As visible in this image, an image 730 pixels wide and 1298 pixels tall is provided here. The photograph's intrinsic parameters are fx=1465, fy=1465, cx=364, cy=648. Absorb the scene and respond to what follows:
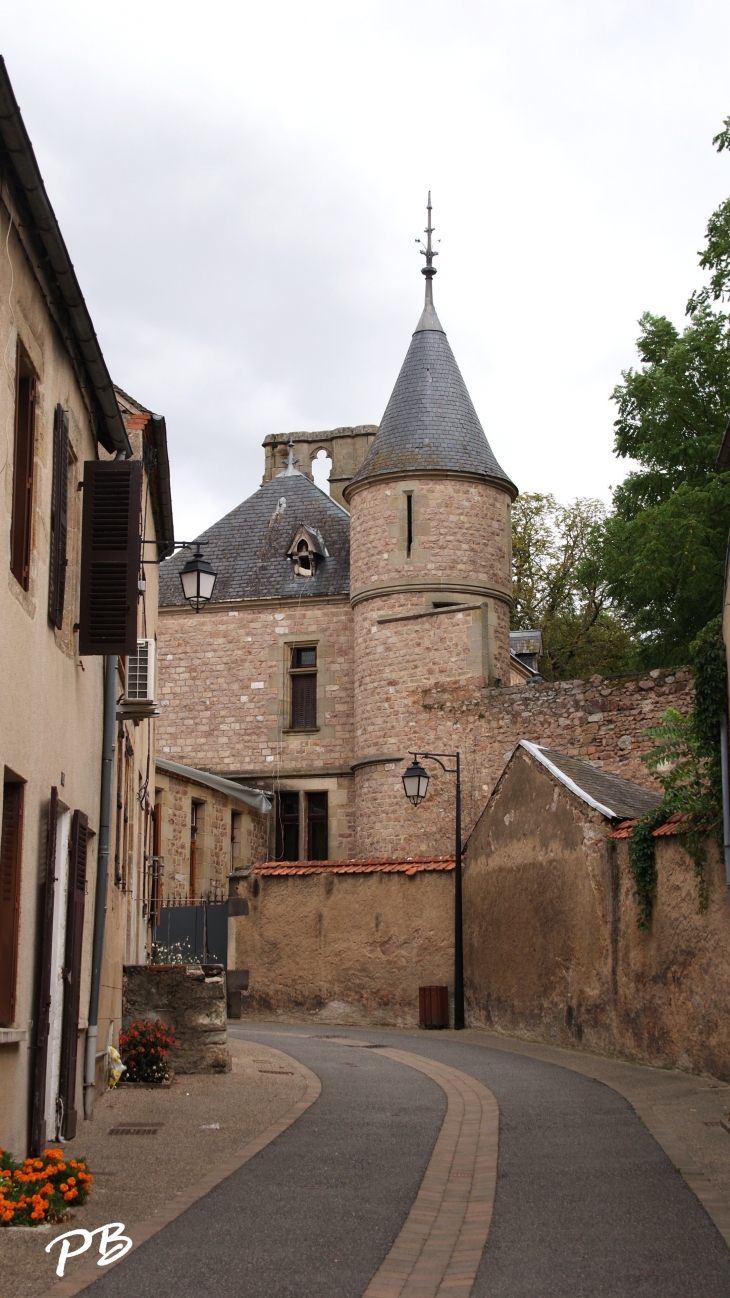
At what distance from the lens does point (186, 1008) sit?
12836 millimetres

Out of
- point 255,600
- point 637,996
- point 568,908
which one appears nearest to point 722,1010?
point 637,996

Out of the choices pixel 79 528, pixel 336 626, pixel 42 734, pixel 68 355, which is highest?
pixel 336 626

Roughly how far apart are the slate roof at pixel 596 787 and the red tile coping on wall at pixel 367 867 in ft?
9.75

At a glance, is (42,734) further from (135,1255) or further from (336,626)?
(336,626)

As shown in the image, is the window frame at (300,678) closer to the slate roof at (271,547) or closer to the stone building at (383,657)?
the stone building at (383,657)

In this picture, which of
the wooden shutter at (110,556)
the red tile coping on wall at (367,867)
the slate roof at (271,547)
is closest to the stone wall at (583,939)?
the red tile coping on wall at (367,867)

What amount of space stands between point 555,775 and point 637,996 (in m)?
3.06

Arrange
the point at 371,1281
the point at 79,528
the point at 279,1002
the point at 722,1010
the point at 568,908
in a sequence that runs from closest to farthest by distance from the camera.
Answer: the point at 371,1281 < the point at 79,528 < the point at 722,1010 < the point at 568,908 < the point at 279,1002

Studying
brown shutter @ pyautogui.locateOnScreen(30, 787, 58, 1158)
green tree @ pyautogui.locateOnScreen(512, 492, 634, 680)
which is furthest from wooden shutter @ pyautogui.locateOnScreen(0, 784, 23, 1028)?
green tree @ pyautogui.locateOnScreen(512, 492, 634, 680)

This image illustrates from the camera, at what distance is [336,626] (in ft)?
102

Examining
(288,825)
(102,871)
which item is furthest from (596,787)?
(288,825)

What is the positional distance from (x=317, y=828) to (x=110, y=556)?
69.2 ft

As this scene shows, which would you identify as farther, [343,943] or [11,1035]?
[343,943]

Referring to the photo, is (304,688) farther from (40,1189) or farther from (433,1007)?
(40,1189)
